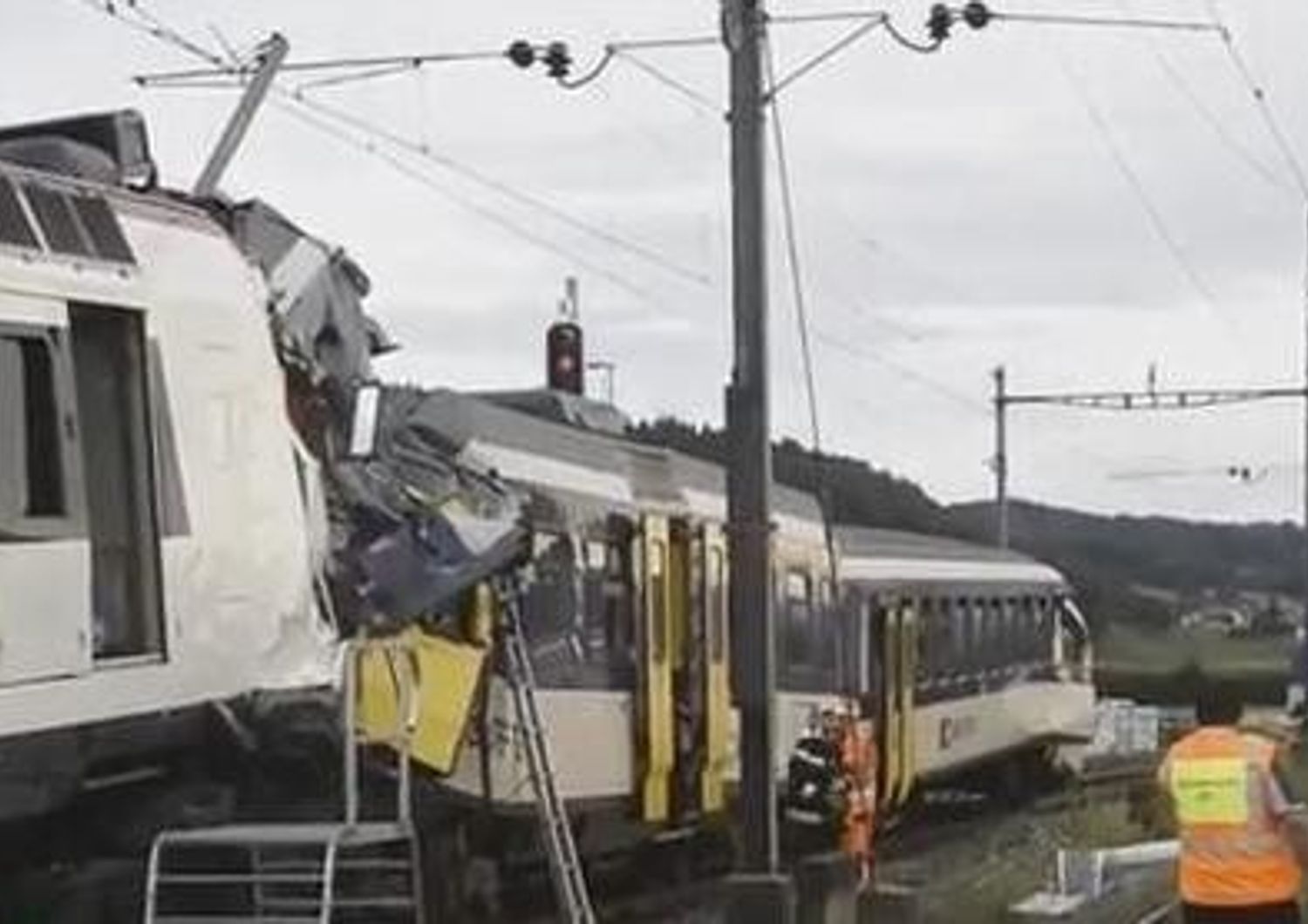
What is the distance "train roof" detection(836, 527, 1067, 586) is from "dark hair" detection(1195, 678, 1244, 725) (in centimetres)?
1536

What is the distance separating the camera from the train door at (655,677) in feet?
67.5

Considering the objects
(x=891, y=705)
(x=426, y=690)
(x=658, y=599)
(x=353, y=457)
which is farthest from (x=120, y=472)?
(x=891, y=705)

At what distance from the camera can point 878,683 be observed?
94.7 ft

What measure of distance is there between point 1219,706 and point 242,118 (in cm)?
597

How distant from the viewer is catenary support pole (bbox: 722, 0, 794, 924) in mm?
16422

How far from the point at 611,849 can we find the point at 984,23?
6086mm

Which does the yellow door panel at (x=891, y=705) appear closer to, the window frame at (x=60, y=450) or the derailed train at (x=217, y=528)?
the derailed train at (x=217, y=528)

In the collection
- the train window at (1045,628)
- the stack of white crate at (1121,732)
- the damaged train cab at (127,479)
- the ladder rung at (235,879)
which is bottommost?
the stack of white crate at (1121,732)

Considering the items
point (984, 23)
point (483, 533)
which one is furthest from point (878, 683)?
point (483, 533)

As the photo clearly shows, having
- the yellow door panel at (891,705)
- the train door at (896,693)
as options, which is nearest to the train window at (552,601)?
the train door at (896,693)

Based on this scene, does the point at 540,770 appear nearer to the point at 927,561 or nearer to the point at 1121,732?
the point at 927,561

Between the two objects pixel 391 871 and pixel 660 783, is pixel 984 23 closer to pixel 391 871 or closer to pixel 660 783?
pixel 660 783

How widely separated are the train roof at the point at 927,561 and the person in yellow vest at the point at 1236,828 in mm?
16695

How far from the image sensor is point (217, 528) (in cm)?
1126
